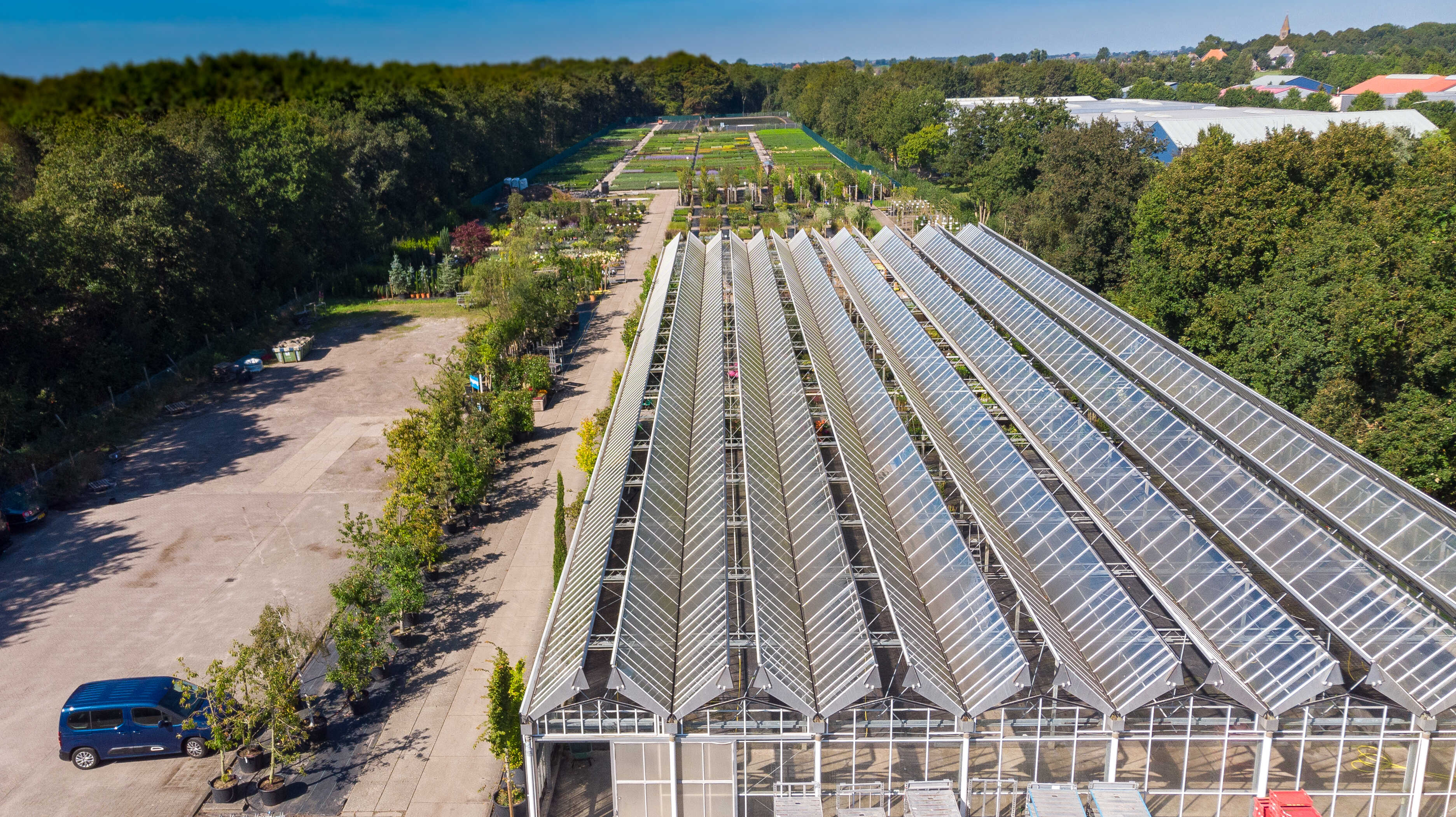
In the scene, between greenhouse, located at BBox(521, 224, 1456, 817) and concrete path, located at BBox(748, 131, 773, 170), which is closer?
greenhouse, located at BBox(521, 224, 1456, 817)

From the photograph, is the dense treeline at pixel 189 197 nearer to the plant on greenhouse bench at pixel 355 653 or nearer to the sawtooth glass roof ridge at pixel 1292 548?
the plant on greenhouse bench at pixel 355 653

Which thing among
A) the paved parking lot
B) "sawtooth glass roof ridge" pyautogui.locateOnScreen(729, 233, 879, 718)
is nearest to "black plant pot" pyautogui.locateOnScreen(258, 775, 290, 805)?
the paved parking lot

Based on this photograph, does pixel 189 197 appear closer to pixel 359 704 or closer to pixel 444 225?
pixel 444 225

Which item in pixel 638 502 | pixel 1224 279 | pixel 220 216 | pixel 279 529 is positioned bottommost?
pixel 279 529

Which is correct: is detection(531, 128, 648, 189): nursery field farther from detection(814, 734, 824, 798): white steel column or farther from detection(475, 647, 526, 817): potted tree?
detection(814, 734, 824, 798): white steel column

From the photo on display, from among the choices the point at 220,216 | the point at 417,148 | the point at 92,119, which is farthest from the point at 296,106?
the point at 220,216

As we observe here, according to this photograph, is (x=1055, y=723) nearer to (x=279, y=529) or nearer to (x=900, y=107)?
(x=279, y=529)
